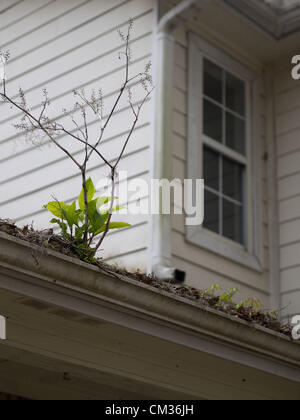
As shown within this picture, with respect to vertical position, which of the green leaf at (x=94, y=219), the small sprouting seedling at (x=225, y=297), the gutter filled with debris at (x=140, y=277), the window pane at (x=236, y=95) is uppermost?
the window pane at (x=236, y=95)

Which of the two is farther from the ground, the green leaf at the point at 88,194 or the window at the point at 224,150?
the window at the point at 224,150

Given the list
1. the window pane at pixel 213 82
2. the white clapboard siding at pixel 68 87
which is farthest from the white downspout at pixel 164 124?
the window pane at pixel 213 82

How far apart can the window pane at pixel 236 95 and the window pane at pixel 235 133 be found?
0.35 feet

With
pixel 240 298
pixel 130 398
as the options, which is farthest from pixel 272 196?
pixel 130 398

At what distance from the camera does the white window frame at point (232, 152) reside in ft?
20.0

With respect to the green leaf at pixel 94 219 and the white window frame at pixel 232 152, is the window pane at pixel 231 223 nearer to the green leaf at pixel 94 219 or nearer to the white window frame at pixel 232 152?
the white window frame at pixel 232 152

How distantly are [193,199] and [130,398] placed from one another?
178 cm

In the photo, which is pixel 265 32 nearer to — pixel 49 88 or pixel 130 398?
pixel 49 88

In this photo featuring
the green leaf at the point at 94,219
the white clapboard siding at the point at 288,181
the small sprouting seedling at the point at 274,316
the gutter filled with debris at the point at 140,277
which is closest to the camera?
the gutter filled with debris at the point at 140,277

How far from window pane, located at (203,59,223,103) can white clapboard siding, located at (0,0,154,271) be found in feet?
2.53

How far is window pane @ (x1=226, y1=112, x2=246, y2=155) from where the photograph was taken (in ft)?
22.2

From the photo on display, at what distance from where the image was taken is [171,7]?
6277 mm

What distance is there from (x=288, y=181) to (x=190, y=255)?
4.51ft

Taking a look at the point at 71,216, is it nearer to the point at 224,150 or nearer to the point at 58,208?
the point at 58,208
